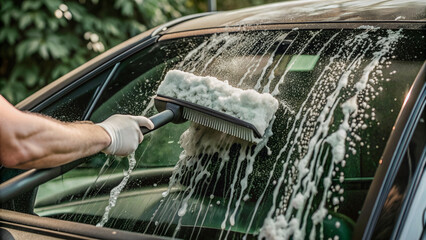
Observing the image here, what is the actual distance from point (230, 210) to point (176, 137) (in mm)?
398

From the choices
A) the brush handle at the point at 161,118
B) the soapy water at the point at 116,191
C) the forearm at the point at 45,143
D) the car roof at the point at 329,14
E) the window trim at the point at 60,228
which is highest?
the car roof at the point at 329,14

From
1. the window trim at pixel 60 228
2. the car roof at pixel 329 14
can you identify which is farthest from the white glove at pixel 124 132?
the car roof at pixel 329 14

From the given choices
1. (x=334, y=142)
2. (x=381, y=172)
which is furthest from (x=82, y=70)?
(x=381, y=172)

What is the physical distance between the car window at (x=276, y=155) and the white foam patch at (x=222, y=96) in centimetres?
4

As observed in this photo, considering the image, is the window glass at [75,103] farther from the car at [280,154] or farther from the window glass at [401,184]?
the window glass at [401,184]

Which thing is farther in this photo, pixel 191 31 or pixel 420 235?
pixel 191 31

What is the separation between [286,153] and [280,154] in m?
0.02

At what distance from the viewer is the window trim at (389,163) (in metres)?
1.10

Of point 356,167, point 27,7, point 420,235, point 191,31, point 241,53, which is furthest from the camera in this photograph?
point 27,7

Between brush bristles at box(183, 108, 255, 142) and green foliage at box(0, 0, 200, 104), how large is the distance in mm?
2831

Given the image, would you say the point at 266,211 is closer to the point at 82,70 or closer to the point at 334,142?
→ the point at 334,142

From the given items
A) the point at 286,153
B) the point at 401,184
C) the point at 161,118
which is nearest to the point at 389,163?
the point at 401,184

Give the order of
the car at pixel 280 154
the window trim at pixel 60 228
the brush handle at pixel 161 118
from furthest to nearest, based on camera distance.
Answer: the brush handle at pixel 161 118
the window trim at pixel 60 228
the car at pixel 280 154

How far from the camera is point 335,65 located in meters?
1.48
